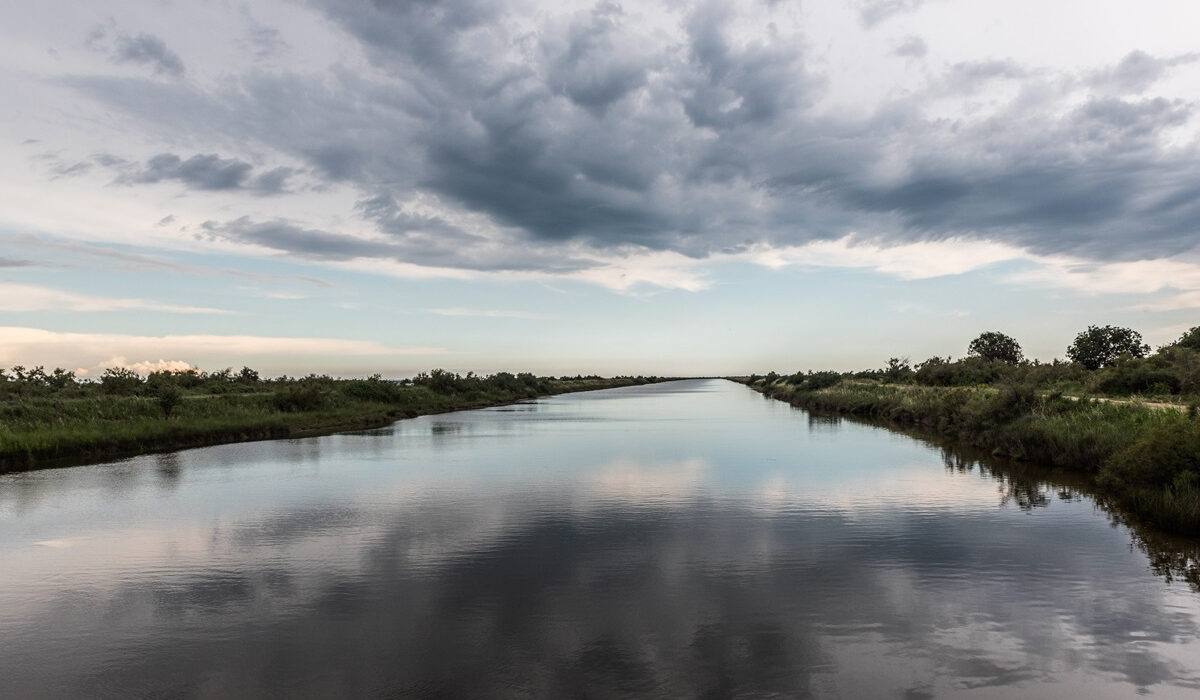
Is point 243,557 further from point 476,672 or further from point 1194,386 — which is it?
point 1194,386

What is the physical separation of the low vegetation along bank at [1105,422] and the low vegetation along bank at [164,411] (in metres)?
38.9

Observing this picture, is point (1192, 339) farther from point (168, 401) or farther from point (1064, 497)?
point (168, 401)

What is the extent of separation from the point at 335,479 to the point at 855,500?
18662 mm

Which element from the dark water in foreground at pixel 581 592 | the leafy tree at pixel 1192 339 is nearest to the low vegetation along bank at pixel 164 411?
the dark water in foreground at pixel 581 592

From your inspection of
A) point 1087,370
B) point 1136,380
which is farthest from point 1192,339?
point 1136,380

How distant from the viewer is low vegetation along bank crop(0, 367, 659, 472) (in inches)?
1187

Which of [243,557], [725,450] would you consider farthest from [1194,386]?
[243,557]

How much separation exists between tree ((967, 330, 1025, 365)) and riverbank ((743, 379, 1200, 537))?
3584 inches

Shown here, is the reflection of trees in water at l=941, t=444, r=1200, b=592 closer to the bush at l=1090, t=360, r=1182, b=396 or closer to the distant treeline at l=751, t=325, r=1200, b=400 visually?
the distant treeline at l=751, t=325, r=1200, b=400

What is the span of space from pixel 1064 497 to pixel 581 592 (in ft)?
56.9

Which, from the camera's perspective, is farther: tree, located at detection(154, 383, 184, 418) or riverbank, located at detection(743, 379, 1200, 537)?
tree, located at detection(154, 383, 184, 418)

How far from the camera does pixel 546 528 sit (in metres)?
17.2

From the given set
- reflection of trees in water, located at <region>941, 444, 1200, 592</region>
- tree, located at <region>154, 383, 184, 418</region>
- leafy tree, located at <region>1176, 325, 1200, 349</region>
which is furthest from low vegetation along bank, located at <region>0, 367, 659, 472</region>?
leafy tree, located at <region>1176, 325, 1200, 349</region>

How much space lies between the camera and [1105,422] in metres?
24.4
